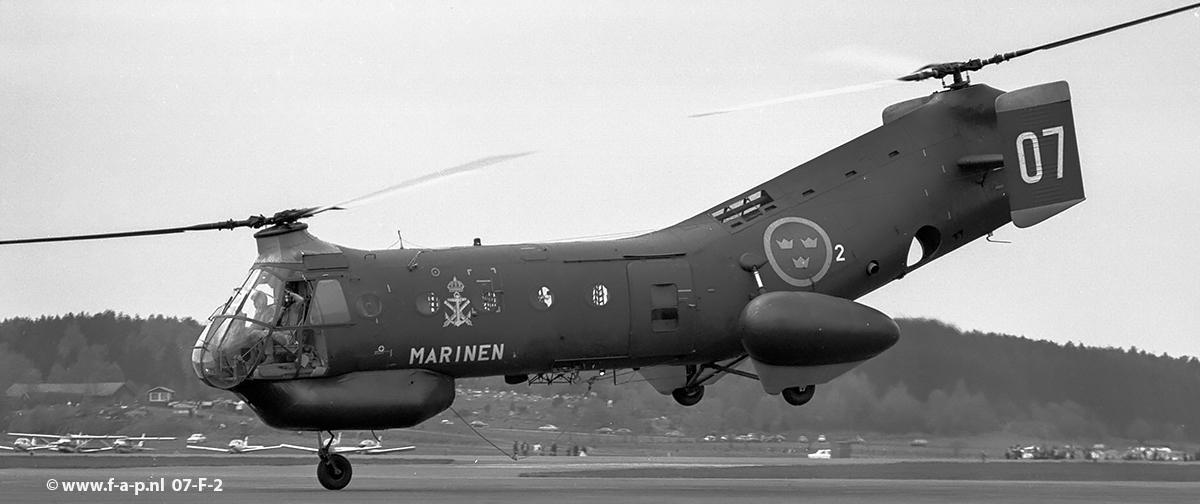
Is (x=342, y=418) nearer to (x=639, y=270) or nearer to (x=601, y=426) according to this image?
(x=639, y=270)

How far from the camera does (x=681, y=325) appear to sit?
23.4m

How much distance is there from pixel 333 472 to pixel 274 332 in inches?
104

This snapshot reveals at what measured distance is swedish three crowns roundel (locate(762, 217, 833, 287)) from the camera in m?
24.1

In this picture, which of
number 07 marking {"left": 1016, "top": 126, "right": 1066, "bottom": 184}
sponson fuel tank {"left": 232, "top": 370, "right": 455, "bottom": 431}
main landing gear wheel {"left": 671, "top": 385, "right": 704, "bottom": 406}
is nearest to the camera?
sponson fuel tank {"left": 232, "top": 370, "right": 455, "bottom": 431}

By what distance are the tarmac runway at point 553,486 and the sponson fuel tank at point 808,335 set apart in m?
1.79

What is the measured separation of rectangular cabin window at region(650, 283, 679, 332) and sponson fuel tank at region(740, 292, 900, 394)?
968mm

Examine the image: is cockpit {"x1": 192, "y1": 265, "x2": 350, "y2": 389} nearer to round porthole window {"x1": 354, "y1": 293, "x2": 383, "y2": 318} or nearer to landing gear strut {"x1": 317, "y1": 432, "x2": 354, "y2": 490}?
round porthole window {"x1": 354, "y1": 293, "x2": 383, "y2": 318}

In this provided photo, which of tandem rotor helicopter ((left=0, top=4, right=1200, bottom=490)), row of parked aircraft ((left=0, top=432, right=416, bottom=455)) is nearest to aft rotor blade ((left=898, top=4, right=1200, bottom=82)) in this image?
tandem rotor helicopter ((left=0, top=4, right=1200, bottom=490))

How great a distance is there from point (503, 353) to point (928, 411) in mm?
11117

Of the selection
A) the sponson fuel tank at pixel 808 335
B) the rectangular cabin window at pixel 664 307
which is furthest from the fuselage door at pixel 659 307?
the sponson fuel tank at pixel 808 335

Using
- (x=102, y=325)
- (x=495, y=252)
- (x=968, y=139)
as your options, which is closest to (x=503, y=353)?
(x=495, y=252)

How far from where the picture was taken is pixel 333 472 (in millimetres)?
23359

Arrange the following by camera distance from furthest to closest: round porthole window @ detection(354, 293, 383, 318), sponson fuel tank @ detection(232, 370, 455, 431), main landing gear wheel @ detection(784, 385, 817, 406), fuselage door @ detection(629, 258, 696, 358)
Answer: main landing gear wheel @ detection(784, 385, 817, 406)
fuselage door @ detection(629, 258, 696, 358)
round porthole window @ detection(354, 293, 383, 318)
sponson fuel tank @ detection(232, 370, 455, 431)

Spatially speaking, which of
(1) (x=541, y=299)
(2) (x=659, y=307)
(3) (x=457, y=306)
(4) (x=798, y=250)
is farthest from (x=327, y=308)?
(4) (x=798, y=250)
